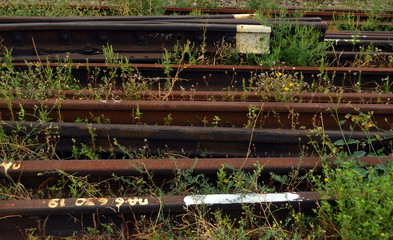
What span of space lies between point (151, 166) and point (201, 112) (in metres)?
1.09

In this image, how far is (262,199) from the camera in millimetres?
2930

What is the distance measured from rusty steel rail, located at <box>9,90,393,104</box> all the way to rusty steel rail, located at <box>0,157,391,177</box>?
1.20 m

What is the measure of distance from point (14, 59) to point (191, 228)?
3.99 meters

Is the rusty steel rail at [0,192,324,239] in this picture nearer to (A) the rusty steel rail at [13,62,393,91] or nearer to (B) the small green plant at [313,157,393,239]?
(B) the small green plant at [313,157,393,239]

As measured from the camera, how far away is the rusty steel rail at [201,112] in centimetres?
395

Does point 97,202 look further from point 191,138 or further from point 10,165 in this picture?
point 191,138

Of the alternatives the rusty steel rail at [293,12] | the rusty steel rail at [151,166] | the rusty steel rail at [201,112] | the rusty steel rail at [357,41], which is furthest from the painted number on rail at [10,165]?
the rusty steel rail at [293,12]

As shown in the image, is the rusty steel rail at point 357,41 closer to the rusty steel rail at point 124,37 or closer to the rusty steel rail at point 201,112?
the rusty steel rail at point 124,37

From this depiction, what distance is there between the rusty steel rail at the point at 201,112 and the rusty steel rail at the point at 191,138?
0.29 m

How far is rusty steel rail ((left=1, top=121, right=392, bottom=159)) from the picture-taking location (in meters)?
3.64

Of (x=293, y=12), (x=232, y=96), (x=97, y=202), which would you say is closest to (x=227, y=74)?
(x=232, y=96)

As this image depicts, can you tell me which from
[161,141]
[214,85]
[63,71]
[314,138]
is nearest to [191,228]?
[161,141]

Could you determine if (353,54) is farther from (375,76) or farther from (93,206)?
(93,206)

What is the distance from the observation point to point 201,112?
4031mm
